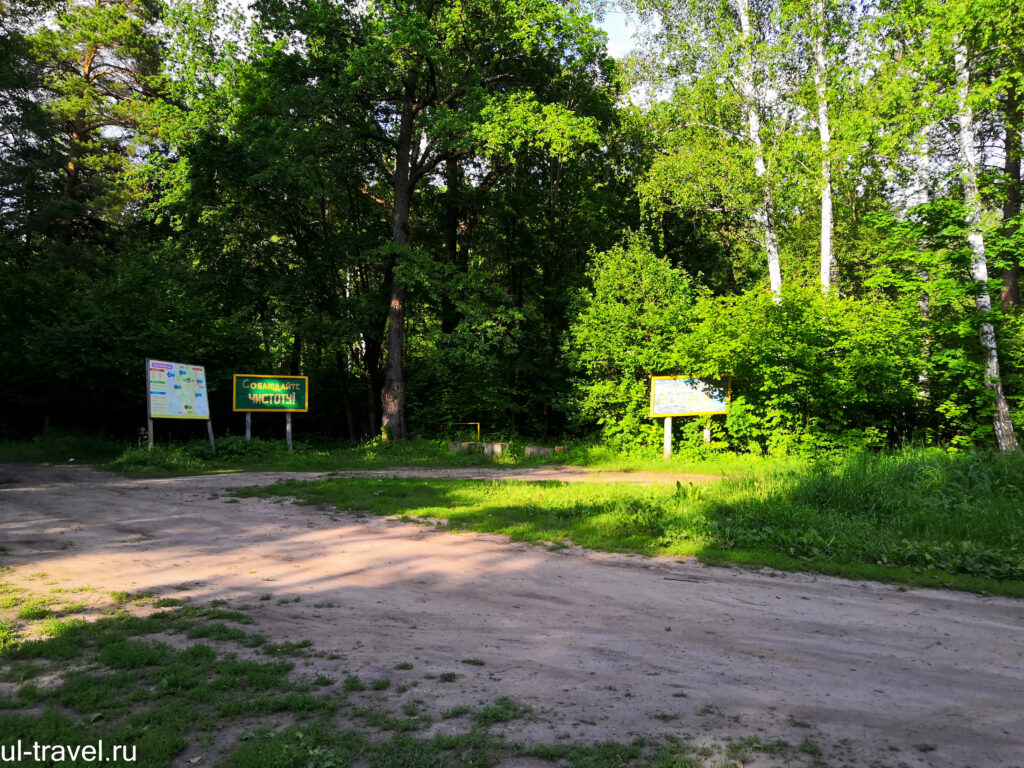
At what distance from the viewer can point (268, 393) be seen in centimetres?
1947

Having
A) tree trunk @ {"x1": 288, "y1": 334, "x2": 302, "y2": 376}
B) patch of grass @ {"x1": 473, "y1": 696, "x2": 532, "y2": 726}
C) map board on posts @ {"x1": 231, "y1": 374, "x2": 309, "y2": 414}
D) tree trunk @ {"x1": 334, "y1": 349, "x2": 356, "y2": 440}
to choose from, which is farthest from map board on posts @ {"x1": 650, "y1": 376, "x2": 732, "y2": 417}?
tree trunk @ {"x1": 288, "y1": 334, "x2": 302, "y2": 376}

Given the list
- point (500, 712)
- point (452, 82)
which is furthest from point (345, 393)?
point (500, 712)

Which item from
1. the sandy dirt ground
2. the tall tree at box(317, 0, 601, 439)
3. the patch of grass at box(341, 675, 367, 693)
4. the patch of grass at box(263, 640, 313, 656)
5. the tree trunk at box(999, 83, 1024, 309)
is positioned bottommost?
the sandy dirt ground

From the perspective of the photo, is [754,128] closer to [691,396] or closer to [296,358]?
[691,396]

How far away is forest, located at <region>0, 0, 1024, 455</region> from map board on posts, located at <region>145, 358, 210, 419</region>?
2.58m

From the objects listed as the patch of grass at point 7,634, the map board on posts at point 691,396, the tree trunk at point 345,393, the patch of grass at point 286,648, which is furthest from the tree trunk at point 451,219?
the patch of grass at point 286,648

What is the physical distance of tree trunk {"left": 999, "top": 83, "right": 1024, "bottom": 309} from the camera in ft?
61.0

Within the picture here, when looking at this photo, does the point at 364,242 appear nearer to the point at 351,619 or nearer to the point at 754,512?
the point at 754,512

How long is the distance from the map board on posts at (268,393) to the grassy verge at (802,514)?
783cm

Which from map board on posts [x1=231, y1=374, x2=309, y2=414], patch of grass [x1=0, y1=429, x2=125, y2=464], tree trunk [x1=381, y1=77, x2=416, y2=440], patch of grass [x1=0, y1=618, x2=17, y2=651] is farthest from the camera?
tree trunk [x1=381, y1=77, x2=416, y2=440]

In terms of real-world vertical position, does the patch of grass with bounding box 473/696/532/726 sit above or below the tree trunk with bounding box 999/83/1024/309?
below

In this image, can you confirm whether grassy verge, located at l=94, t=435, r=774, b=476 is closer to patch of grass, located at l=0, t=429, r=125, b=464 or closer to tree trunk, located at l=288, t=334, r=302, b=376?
patch of grass, located at l=0, t=429, r=125, b=464

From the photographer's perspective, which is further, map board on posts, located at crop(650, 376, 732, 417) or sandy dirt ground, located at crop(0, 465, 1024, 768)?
map board on posts, located at crop(650, 376, 732, 417)

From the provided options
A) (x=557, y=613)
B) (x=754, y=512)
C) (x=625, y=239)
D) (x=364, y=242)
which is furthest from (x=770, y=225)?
(x=557, y=613)
